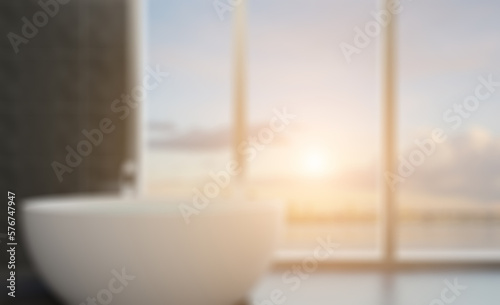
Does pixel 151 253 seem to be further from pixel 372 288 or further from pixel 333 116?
pixel 333 116

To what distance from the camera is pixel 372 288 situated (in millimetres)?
2926

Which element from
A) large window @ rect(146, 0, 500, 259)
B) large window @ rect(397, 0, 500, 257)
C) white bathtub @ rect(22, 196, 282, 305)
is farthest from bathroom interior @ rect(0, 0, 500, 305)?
large window @ rect(397, 0, 500, 257)

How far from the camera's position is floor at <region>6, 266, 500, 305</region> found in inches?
103

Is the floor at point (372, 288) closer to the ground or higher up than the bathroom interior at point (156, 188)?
closer to the ground

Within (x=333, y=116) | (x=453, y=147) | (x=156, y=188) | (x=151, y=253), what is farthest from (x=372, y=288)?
(x=453, y=147)

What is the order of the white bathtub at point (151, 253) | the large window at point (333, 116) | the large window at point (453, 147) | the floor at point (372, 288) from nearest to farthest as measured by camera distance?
the white bathtub at point (151, 253) < the floor at point (372, 288) < the large window at point (333, 116) < the large window at point (453, 147)

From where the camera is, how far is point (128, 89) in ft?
11.2

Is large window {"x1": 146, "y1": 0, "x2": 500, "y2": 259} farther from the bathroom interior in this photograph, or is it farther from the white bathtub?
the white bathtub

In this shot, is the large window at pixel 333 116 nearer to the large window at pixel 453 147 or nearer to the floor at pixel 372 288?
the large window at pixel 453 147

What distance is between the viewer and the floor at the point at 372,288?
103 inches

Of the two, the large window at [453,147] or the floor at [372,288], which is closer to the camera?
the floor at [372,288]

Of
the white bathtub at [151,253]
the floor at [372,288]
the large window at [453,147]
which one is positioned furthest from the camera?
the large window at [453,147]

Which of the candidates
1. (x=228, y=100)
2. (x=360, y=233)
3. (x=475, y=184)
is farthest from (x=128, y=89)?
(x=475, y=184)

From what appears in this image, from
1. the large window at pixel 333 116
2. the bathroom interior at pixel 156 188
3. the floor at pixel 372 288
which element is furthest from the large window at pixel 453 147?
the floor at pixel 372 288
